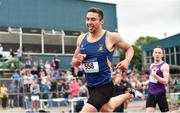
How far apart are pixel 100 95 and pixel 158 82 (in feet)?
9.12

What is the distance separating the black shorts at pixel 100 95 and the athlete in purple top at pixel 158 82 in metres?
2.41

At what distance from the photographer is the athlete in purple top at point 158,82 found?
8914mm

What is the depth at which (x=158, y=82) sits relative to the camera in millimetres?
8992

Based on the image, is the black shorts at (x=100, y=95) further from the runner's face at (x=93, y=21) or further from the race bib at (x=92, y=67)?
the runner's face at (x=93, y=21)

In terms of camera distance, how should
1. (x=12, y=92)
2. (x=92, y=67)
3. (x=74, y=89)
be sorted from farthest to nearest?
1. (x=74, y=89)
2. (x=12, y=92)
3. (x=92, y=67)

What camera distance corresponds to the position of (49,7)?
30969mm

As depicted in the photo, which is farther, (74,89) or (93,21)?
(74,89)

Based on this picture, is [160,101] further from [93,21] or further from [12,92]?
[12,92]

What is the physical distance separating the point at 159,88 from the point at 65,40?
22.4 metres

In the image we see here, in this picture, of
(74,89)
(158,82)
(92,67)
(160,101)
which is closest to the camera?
(92,67)

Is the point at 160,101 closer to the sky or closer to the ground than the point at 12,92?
closer to the sky

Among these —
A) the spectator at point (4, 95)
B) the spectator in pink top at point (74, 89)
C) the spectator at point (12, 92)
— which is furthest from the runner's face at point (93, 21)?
the spectator in pink top at point (74, 89)

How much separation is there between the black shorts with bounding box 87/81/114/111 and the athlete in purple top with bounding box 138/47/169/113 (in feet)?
7.89

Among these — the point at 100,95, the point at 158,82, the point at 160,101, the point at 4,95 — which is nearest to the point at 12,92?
the point at 4,95
